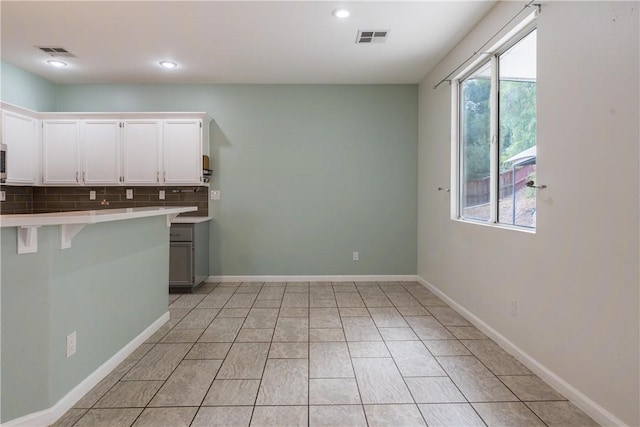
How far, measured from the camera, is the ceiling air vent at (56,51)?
11.6 feet

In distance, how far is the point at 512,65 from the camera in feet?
8.84

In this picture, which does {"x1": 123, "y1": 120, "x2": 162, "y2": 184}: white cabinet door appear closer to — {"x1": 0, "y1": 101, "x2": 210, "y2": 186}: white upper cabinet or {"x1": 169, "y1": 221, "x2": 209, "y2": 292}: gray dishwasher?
{"x1": 0, "y1": 101, "x2": 210, "y2": 186}: white upper cabinet

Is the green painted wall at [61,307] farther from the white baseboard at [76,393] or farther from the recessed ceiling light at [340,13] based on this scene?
the recessed ceiling light at [340,13]

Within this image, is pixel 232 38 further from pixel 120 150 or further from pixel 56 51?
pixel 120 150

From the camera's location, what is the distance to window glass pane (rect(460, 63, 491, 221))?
307cm

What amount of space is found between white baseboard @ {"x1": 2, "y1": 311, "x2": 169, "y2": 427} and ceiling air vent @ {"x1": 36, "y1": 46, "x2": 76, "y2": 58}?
3.15 m

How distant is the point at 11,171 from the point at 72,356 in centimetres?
325

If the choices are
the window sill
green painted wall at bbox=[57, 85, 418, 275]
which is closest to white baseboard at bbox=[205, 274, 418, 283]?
green painted wall at bbox=[57, 85, 418, 275]

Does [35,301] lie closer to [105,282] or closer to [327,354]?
[105,282]

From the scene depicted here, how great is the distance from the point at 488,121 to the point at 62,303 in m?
3.43

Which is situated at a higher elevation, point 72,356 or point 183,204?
point 183,204

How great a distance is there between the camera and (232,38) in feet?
10.9

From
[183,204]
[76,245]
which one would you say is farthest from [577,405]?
[183,204]

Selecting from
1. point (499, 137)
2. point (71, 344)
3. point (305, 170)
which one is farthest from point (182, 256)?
point (499, 137)
